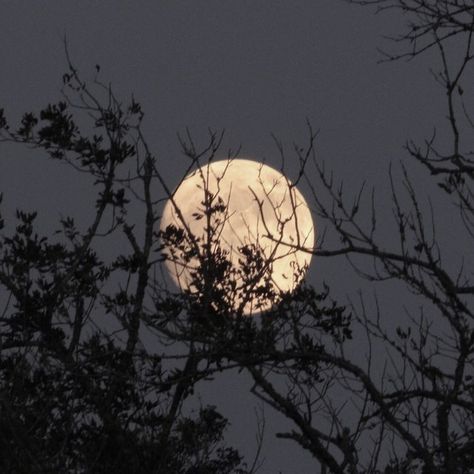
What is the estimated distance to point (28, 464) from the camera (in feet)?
30.8

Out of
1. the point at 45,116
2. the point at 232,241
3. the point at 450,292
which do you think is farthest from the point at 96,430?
the point at 450,292

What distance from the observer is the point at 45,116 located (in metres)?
13.5

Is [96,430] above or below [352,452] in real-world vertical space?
above

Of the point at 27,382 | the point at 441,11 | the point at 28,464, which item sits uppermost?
the point at 441,11

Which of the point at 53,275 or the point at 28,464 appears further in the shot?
the point at 53,275

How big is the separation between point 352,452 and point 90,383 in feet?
16.0

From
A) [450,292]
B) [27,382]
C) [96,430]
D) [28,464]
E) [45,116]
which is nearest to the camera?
[450,292]

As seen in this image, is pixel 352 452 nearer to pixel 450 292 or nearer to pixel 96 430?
pixel 450 292

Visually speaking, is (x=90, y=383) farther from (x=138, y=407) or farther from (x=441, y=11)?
(x=441, y=11)

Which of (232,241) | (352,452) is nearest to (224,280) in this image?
(232,241)

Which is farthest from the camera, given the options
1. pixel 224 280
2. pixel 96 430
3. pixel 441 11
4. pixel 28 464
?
pixel 96 430

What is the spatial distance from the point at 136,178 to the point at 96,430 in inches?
119

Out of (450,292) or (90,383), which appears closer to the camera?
(450,292)

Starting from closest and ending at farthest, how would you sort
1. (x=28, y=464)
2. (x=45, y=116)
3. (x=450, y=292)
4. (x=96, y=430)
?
(x=450, y=292)
(x=28, y=464)
(x=96, y=430)
(x=45, y=116)
